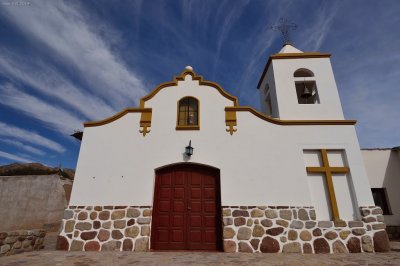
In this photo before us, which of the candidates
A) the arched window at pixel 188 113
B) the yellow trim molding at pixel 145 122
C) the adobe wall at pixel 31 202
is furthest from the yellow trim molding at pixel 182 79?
the adobe wall at pixel 31 202

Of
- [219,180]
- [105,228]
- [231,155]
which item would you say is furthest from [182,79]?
[105,228]

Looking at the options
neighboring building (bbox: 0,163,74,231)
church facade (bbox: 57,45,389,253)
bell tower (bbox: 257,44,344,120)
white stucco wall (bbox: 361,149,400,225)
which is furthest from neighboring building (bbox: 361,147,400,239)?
neighboring building (bbox: 0,163,74,231)

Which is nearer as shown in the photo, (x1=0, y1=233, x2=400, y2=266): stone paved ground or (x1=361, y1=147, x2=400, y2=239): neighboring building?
(x1=0, y1=233, x2=400, y2=266): stone paved ground

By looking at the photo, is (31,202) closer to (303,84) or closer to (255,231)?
(255,231)

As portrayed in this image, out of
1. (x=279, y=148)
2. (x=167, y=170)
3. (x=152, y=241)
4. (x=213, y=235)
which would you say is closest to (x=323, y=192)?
(x=279, y=148)

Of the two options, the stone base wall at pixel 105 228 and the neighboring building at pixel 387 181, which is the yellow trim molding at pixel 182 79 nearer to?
the stone base wall at pixel 105 228

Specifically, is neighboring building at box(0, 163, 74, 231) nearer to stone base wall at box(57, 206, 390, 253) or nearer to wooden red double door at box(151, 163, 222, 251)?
stone base wall at box(57, 206, 390, 253)

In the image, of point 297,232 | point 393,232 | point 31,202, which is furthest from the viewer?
point 31,202

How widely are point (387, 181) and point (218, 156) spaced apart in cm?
784

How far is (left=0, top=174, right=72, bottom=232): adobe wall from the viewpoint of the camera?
1052cm

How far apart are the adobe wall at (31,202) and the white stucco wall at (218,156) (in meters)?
6.01

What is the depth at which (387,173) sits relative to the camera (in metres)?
9.10

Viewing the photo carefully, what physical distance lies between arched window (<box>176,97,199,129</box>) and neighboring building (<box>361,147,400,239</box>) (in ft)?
26.2

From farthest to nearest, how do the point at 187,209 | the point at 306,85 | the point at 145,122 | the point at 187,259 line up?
1. the point at 306,85
2. the point at 145,122
3. the point at 187,209
4. the point at 187,259
